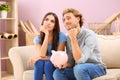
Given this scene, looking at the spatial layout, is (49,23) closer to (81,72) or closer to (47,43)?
(47,43)

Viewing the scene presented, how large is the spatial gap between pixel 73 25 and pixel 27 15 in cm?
201

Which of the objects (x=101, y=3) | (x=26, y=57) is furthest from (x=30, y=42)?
(x=101, y=3)

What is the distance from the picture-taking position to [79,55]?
202 centimetres

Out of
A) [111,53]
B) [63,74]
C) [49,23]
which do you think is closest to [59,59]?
[63,74]

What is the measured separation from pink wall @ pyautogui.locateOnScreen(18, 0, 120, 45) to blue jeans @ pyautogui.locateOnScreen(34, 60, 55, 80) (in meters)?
1.95

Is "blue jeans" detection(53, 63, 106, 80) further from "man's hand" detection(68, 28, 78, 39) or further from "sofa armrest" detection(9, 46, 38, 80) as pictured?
"sofa armrest" detection(9, 46, 38, 80)

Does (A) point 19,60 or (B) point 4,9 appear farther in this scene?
(B) point 4,9

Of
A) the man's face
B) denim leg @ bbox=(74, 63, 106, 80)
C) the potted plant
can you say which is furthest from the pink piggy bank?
the potted plant

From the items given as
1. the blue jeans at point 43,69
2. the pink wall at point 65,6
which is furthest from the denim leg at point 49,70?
the pink wall at point 65,6

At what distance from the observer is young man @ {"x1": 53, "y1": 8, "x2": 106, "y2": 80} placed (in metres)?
1.97

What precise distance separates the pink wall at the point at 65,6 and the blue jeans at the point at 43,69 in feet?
6.41

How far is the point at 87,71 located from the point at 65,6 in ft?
7.76

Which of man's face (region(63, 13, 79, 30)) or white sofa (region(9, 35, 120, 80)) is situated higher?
man's face (region(63, 13, 79, 30))

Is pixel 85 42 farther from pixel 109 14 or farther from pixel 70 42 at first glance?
pixel 109 14
